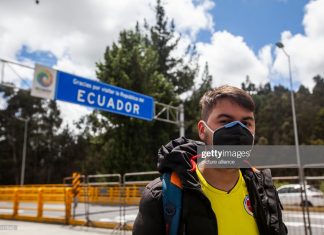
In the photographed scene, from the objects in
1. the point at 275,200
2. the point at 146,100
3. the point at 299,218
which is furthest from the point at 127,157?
the point at 275,200

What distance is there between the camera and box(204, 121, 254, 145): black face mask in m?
1.41

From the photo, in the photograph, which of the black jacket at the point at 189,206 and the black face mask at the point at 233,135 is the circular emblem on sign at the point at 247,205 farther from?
the black face mask at the point at 233,135

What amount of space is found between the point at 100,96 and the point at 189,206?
12353 mm

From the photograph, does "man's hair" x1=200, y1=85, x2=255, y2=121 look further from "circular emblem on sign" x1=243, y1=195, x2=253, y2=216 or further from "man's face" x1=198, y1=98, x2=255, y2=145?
"circular emblem on sign" x1=243, y1=195, x2=253, y2=216

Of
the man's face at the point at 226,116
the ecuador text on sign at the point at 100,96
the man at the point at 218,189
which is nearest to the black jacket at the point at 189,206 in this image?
the man at the point at 218,189

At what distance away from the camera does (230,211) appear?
4.79 feet

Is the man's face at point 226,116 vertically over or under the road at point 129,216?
over

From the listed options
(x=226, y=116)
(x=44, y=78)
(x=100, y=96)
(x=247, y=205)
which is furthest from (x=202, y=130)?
(x=100, y=96)

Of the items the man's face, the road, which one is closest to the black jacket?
the man's face

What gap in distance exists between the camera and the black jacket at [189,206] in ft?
4.39

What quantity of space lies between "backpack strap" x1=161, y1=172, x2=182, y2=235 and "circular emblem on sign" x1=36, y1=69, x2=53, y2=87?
1137 cm

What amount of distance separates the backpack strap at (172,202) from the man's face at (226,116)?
234mm

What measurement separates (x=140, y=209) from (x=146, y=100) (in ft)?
45.4

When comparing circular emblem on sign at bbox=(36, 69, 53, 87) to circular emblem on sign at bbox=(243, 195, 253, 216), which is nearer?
circular emblem on sign at bbox=(243, 195, 253, 216)
